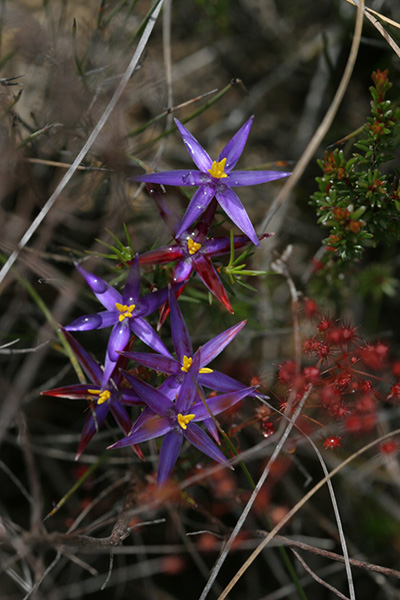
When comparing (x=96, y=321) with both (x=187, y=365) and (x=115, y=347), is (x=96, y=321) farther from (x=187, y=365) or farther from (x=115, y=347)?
(x=187, y=365)

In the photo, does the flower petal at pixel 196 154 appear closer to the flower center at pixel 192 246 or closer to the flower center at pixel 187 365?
the flower center at pixel 192 246

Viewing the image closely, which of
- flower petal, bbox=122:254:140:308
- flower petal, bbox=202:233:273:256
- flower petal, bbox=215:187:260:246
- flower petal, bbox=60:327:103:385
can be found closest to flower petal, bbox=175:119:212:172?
flower petal, bbox=215:187:260:246

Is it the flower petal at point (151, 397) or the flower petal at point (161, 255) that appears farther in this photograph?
the flower petal at point (161, 255)

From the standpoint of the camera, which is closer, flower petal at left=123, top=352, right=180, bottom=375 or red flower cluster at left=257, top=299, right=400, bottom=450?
flower petal at left=123, top=352, right=180, bottom=375

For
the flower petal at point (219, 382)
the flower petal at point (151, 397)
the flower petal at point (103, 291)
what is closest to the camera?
the flower petal at point (151, 397)

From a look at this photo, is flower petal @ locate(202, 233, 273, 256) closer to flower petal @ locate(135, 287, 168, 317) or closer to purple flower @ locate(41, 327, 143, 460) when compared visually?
flower petal @ locate(135, 287, 168, 317)

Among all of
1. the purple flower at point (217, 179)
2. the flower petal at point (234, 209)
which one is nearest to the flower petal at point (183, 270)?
the purple flower at point (217, 179)
